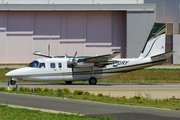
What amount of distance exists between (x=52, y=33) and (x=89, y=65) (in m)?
30.5

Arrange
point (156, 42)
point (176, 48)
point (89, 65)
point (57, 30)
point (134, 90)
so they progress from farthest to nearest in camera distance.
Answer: point (176, 48)
point (57, 30)
point (156, 42)
point (89, 65)
point (134, 90)

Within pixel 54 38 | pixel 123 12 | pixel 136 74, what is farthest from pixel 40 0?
pixel 136 74

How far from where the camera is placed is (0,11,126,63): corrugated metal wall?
197 ft

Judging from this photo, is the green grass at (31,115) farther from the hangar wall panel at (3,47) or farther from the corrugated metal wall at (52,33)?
the hangar wall panel at (3,47)

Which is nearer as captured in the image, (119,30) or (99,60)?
(99,60)

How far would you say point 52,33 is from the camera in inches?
2367

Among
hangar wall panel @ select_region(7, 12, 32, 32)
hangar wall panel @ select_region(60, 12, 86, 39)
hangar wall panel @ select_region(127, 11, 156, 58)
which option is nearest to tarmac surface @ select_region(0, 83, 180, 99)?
hangar wall panel @ select_region(127, 11, 156, 58)

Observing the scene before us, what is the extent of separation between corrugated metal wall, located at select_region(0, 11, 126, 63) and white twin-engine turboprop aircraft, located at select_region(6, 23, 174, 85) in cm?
2846

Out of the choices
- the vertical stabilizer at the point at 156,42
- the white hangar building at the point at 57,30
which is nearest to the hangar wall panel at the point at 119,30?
the white hangar building at the point at 57,30

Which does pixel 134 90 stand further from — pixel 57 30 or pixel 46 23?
pixel 46 23

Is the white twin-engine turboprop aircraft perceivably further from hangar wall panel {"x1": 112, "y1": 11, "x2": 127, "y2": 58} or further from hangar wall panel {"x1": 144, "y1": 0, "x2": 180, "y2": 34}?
hangar wall panel {"x1": 144, "y1": 0, "x2": 180, "y2": 34}

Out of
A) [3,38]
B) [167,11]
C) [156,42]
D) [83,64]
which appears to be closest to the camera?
[83,64]

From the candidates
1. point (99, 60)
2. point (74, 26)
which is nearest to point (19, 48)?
point (74, 26)

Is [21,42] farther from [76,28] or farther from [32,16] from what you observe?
[76,28]
